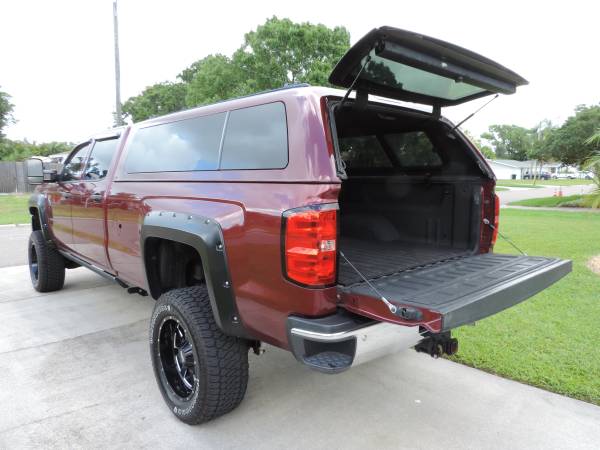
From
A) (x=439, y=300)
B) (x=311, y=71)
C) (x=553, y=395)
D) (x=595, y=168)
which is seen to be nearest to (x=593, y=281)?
(x=553, y=395)

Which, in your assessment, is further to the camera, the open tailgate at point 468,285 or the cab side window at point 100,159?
the cab side window at point 100,159

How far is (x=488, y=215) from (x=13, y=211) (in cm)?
1692

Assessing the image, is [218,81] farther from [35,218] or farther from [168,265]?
[168,265]

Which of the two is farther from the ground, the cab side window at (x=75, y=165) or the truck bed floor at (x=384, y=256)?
the cab side window at (x=75, y=165)

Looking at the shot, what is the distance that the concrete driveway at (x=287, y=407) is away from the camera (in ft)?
8.61

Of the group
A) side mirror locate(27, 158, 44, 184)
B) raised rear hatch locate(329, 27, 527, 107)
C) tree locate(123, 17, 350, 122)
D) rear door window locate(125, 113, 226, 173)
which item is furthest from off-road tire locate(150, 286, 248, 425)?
tree locate(123, 17, 350, 122)

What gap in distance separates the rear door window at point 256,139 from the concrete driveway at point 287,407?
164 centimetres

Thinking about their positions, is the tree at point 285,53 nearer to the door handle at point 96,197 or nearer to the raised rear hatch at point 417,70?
the door handle at point 96,197

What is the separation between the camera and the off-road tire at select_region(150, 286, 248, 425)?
257cm

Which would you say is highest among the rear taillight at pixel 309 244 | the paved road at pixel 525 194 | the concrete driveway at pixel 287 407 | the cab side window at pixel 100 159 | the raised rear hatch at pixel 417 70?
the raised rear hatch at pixel 417 70

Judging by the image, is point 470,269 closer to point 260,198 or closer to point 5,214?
point 260,198

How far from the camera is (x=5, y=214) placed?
1481 centimetres

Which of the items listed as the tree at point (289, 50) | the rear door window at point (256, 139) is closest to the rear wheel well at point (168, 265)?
the rear door window at point (256, 139)

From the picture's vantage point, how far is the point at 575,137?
2291 cm
